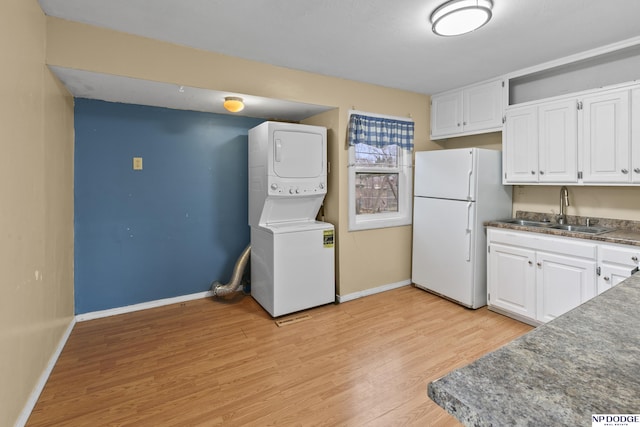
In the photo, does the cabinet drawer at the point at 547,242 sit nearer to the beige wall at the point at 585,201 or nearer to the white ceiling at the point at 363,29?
the beige wall at the point at 585,201

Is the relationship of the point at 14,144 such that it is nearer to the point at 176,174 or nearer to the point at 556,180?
the point at 176,174

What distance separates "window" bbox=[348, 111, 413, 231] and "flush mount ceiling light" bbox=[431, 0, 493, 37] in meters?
1.38

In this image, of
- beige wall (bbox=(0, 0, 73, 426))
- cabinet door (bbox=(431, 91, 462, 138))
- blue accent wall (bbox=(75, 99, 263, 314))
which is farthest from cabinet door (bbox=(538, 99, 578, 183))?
beige wall (bbox=(0, 0, 73, 426))

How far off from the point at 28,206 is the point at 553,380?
244 centimetres

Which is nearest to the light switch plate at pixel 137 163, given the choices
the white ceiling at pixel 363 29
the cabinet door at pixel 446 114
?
the white ceiling at pixel 363 29

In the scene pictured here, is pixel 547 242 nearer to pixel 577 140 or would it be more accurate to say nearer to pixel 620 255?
pixel 620 255

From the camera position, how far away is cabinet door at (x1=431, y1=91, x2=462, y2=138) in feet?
11.8

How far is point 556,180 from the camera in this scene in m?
2.80

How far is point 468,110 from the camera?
3.48m

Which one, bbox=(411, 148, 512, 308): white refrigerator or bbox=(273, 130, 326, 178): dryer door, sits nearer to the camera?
bbox=(273, 130, 326, 178): dryer door

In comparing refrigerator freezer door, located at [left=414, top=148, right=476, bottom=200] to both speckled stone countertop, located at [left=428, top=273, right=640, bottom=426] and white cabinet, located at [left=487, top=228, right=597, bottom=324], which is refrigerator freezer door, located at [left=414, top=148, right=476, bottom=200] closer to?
white cabinet, located at [left=487, top=228, right=597, bottom=324]

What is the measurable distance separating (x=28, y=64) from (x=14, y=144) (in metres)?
0.54

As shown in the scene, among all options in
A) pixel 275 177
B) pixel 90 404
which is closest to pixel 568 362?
pixel 90 404

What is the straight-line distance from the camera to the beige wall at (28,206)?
1.50 meters
